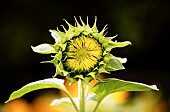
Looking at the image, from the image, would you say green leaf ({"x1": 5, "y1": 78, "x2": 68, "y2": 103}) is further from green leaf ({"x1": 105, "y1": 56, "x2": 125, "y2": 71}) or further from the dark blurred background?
the dark blurred background

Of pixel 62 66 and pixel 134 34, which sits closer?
pixel 62 66

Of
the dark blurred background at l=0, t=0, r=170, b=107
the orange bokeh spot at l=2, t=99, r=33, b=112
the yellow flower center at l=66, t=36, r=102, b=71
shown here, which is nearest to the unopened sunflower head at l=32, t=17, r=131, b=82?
the yellow flower center at l=66, t=36, r=102, b=71

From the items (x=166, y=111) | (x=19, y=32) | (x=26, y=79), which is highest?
(x=19, y=32)

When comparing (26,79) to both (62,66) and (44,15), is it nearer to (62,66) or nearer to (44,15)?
(44,15)

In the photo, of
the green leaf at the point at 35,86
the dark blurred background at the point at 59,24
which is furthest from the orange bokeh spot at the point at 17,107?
the green leaf at the point at 35,86

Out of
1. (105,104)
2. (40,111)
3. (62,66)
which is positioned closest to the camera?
(62,66)

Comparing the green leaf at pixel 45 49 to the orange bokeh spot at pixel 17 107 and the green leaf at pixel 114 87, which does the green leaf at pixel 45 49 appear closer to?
the green leaf at pixel 114 87

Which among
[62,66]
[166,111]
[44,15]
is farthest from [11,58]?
[62,66]

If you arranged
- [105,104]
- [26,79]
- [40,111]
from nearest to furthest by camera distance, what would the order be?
[105,104] < [40,111] < [26,79]
